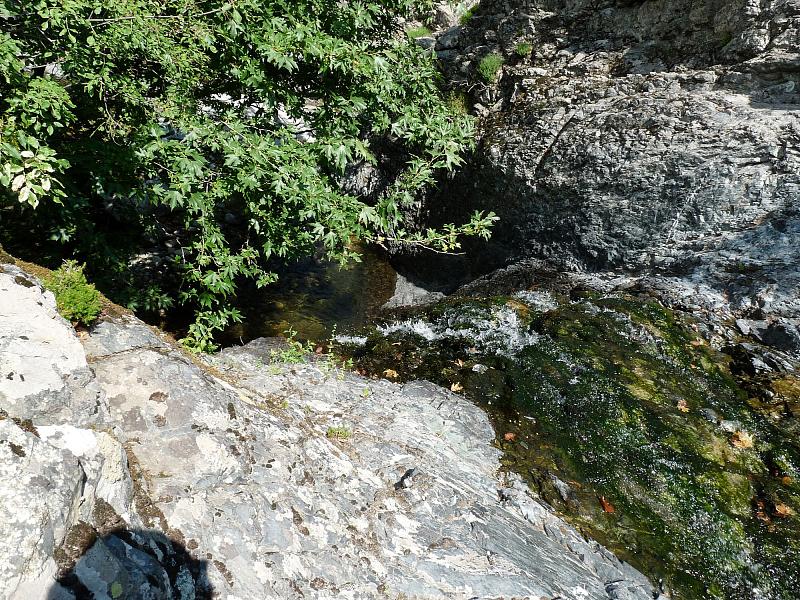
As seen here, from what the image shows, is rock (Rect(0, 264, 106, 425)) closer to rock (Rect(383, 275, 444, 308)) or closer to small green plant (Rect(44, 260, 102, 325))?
small green plant (Rect(44, 260, 102, 325))

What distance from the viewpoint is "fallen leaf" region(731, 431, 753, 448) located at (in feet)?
20.5

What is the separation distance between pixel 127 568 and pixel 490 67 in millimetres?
13994

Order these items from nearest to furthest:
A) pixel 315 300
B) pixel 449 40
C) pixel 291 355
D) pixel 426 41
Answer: pixel 291 355 → pixel 315 300 → pixel 449 40 → pixel 426 41

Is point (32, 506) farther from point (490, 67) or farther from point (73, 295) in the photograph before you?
point (490, 67)

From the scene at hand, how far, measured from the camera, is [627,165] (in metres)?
10.3

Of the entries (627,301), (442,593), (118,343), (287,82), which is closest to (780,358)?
(627,301)

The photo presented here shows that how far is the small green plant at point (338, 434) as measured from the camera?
4.96 meters

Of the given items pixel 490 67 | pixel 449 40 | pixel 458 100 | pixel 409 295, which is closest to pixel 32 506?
pixel 409 295

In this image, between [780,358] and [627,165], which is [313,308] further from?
[780,358]

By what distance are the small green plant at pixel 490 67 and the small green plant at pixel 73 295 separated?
11.9m

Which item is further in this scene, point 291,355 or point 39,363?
point 291,355

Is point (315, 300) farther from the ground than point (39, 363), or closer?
closer

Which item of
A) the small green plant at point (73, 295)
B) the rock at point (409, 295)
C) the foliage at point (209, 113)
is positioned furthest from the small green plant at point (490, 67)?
the small green plant at point (73, 295)

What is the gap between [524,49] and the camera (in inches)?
536
